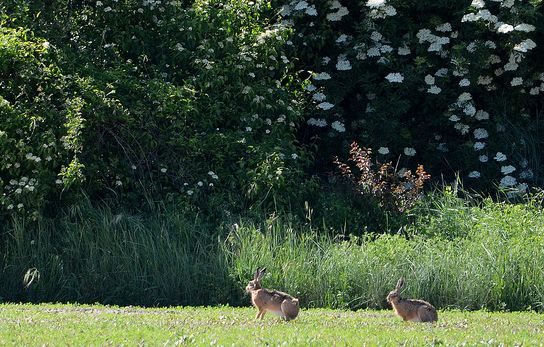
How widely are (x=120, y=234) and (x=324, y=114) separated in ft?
16.4

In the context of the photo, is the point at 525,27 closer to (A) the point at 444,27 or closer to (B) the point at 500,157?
(A) the point at 444,27

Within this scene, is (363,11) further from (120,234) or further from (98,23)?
(120,234)

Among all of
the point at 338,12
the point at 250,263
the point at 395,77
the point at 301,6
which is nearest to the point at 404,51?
the point at 395,77

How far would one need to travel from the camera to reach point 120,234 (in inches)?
526

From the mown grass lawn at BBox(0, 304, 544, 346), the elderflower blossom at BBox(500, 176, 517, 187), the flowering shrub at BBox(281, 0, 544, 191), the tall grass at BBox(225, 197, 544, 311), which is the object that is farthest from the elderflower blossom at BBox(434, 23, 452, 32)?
the mown grass lawn at BBox(0, 304, 544, 346)

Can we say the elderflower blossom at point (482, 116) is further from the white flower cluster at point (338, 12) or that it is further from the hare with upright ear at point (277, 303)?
the hare with upright ear at point (277, 303)

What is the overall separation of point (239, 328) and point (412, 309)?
171cm

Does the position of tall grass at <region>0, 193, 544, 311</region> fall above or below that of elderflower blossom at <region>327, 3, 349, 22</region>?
below

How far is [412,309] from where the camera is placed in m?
10.2

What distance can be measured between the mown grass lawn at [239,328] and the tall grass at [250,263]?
2.74 ft

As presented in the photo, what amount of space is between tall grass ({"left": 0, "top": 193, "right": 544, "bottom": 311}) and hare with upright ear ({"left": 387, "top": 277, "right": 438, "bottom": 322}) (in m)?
2.16

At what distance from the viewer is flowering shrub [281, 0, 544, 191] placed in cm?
1689

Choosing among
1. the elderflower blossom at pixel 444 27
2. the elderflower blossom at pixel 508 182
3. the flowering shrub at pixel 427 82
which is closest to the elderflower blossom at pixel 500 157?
the flowering shrub at pixel 427 82

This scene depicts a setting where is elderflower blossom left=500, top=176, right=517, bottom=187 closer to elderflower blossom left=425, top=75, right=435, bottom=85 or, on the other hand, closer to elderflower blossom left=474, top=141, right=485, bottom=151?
elderflower blossom left=474, top=141, right=485, bottom=151
